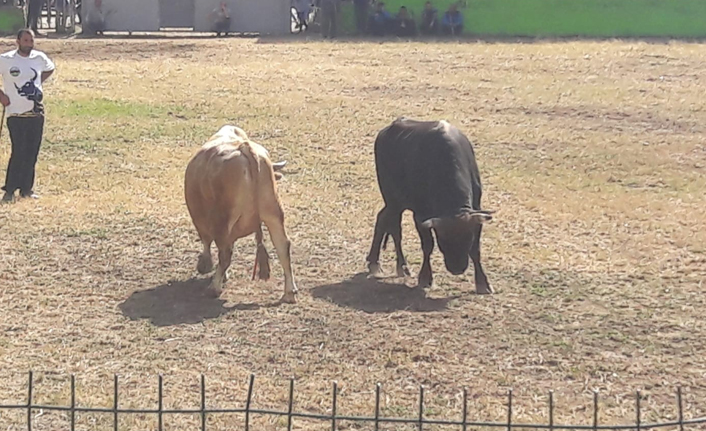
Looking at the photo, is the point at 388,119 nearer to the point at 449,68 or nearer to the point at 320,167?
the point at 320,167

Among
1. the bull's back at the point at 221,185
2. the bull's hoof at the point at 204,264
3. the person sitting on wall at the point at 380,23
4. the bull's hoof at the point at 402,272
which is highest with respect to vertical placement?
the bull's back at the point at 221,185

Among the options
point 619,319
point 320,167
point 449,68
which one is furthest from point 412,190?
point 449,68

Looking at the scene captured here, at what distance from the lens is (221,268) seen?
9.03m

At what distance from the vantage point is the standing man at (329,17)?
109ft

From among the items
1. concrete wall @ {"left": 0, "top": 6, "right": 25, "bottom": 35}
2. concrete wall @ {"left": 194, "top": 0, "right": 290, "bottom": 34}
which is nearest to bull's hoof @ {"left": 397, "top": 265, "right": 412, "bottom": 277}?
concrete wall @ {"left": 194, "top": 0, "right": 290, "bottom": 34}

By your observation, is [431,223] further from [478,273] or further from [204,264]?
[204,264]

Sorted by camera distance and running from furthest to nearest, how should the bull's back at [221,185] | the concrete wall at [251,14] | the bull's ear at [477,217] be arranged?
the concrete wall at [251,14] < the bull's ear at [477,217] < the bull's back at [221,185]

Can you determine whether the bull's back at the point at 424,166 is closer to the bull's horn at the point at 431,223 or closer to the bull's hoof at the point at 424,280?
the bull's horn at the point at 431,223

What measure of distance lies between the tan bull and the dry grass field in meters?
0.34

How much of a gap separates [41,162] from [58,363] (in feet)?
25.6

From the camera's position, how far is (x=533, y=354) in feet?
25.1

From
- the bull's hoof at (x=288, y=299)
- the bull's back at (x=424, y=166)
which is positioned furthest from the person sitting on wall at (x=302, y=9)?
the bull's hoof at (x=288, y=299)

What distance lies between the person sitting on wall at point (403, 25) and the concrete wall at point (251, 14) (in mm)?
3489

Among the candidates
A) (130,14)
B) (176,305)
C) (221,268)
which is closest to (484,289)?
(221,268)
